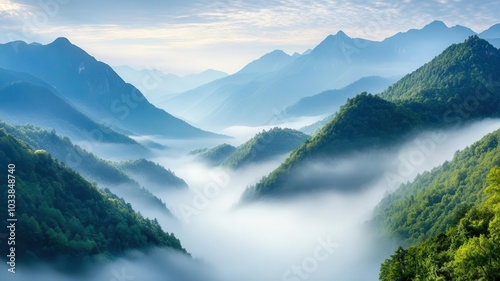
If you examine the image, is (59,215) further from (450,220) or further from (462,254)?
(462,254)

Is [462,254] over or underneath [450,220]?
underneath

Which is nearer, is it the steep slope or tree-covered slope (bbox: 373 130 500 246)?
the steep slope

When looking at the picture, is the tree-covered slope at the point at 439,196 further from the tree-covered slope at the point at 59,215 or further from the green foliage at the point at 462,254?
the tree-covered slope at the point at 59,215

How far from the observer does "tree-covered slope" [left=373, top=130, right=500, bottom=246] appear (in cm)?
12031

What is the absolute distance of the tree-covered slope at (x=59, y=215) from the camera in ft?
370

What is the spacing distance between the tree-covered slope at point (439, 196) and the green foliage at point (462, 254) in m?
50.4

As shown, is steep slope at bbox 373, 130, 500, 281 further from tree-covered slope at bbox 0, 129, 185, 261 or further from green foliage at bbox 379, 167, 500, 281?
tree-covered slope at bbox 0, 129, 185, 261

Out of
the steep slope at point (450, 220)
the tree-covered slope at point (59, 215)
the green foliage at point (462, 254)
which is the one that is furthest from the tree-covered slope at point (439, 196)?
the tree-covered slope at point (59, 215)

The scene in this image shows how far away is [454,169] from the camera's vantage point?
467ft

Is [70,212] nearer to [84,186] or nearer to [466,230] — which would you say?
[84,186]

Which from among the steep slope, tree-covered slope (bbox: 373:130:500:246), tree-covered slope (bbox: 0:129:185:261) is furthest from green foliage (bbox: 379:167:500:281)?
tree-covered slope (bbox: 0:129:185:261)

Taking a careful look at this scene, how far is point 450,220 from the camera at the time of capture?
112438 millimetres

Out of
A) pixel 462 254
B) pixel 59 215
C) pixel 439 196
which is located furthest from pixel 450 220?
pixel 59 215

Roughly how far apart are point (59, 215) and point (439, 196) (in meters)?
102
